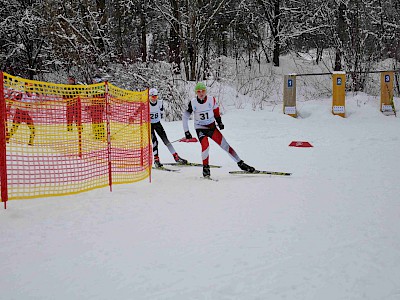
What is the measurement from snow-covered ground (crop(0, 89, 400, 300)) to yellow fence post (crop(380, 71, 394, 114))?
9.87 metres

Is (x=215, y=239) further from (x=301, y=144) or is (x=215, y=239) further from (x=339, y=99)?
(x=339, y=99)

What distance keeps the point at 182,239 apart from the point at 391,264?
82.4 inches

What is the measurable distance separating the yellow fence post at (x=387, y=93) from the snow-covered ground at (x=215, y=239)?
9.87 meters

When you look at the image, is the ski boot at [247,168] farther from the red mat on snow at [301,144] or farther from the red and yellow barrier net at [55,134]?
the red mat on snow at [301,144]

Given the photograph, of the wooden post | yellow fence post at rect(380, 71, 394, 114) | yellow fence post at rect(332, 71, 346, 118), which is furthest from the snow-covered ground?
yellow fence post at rect(380, 71, 394, 114)

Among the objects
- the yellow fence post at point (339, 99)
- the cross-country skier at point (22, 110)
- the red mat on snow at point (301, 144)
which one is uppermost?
the yellow fence post at point (339, 99)

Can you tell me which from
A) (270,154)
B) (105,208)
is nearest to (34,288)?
(105,208)

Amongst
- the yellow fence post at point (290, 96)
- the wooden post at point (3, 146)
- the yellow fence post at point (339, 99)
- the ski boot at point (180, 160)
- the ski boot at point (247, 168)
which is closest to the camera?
the wooden post at point (3, 146)

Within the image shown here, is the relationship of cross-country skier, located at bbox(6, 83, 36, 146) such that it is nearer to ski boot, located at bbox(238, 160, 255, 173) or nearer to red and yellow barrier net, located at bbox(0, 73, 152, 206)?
red and yellow barrier net, located at bbox(0, 73, 152, 206)

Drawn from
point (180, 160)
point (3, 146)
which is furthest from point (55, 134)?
point (180, 160)

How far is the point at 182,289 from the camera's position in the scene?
334cm

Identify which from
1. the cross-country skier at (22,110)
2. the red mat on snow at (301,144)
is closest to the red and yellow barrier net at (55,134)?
the cross-country skier at (22,110)

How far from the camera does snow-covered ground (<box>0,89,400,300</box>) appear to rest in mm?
3385

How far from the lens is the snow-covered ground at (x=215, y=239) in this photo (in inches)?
133
